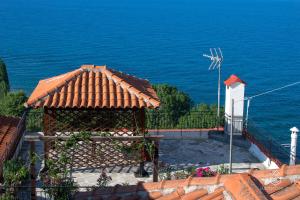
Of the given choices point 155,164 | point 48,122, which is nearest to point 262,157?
point 155,164

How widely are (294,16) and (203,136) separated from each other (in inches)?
5186

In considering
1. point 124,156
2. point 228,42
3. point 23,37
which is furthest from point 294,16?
point 124,156

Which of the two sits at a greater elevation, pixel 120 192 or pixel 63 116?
pixel 63 116

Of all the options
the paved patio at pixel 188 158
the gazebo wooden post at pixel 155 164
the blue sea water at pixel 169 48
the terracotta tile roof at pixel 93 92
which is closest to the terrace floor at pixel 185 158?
the paved patio at pixel 188 158

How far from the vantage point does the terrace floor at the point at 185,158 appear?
37.1 feet

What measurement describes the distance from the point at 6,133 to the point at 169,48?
72.3 m

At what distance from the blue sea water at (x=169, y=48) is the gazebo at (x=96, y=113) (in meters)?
31.6

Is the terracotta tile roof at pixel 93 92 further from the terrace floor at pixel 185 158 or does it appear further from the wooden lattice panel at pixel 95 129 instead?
the terrace floor at pixel 185 158

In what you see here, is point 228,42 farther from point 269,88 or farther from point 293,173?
point 293,173

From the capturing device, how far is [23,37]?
296ft

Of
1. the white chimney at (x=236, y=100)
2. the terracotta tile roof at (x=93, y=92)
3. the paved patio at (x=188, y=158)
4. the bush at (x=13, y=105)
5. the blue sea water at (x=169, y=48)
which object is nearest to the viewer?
the terracotta tile roof at (x=93, y=92)

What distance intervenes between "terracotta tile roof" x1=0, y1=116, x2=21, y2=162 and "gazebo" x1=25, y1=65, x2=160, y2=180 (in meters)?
0.84

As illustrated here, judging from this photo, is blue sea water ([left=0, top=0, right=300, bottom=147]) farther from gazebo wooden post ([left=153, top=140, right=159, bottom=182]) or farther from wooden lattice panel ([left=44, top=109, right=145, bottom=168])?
gazebo wooden post ([left=153, top=140, right=159, bottom=182])

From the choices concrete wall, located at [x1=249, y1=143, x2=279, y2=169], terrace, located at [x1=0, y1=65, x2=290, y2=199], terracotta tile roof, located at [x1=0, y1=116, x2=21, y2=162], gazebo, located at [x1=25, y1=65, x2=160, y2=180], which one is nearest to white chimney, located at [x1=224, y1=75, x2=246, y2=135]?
concrete wall, located at [x1=249, y1=143, x2=279, y2=169]
